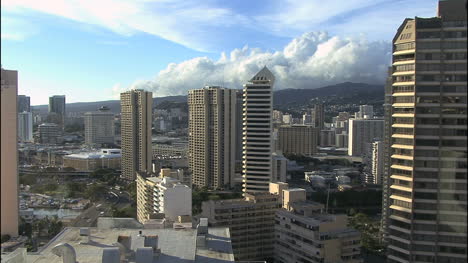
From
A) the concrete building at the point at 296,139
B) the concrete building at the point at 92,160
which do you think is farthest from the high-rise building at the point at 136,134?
the concrete building at the point at 296,139

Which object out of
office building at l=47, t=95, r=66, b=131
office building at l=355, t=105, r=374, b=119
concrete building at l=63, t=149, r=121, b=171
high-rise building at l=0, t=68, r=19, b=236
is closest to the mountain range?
office building at l=355, t=105, r=374, b=119

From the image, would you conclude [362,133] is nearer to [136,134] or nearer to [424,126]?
[136,134]

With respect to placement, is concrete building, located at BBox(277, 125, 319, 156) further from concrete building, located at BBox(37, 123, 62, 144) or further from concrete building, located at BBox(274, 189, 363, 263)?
concrete building, located at BBox(274, 189, 363, 263)

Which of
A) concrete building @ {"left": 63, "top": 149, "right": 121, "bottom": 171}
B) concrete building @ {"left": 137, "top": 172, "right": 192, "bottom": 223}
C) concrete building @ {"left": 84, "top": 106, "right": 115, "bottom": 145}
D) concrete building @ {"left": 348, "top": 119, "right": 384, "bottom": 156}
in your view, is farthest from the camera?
concrete building @ {"left": 84, "top": 106, "right": 115, "bottom": 145}

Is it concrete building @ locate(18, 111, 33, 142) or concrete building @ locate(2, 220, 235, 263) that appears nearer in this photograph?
concrete building @ locate(18, 111, 33, 142)

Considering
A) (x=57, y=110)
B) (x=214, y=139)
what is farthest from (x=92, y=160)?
(x=57, y=110)
